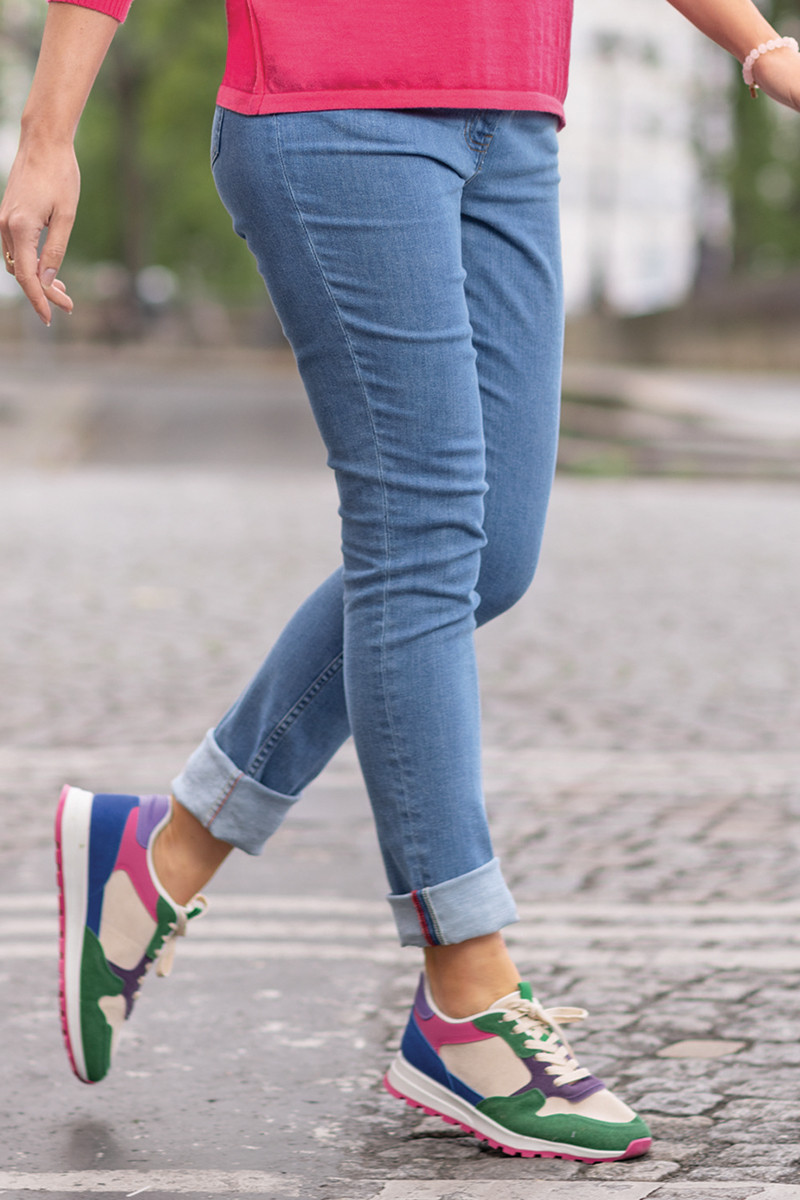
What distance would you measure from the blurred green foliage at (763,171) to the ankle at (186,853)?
28641 mm

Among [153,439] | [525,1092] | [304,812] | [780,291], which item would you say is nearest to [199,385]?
[780,291]

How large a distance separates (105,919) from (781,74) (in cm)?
127

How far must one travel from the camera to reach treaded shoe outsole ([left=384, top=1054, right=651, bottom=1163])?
197cm

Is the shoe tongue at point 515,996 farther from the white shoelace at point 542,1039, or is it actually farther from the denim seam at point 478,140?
the denim seam at point 478,140

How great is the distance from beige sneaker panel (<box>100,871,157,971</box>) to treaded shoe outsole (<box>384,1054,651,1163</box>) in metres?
0.33

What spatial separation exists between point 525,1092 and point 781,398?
18863 millimetres

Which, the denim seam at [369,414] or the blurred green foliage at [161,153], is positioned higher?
the denim seam at [369,414]

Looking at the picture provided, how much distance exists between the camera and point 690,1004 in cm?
252

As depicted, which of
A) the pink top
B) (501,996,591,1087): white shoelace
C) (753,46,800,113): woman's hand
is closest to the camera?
the pink top

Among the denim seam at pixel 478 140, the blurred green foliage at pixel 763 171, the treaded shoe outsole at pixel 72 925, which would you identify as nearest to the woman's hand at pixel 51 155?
the denim seam at pixel 478 140

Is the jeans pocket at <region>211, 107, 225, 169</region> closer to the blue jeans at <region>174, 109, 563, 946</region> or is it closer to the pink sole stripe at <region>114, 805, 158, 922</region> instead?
the blue jeans at <region>174, 109, 563, 946</region>

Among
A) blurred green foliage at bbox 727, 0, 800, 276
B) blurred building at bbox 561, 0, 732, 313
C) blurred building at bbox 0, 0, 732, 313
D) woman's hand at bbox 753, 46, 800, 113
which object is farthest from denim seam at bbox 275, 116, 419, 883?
blurred building at bbox 561, 0, 732, 313

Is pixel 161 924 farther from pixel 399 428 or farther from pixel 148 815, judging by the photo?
pixel 399 428

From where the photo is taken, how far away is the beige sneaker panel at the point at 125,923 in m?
2.22
